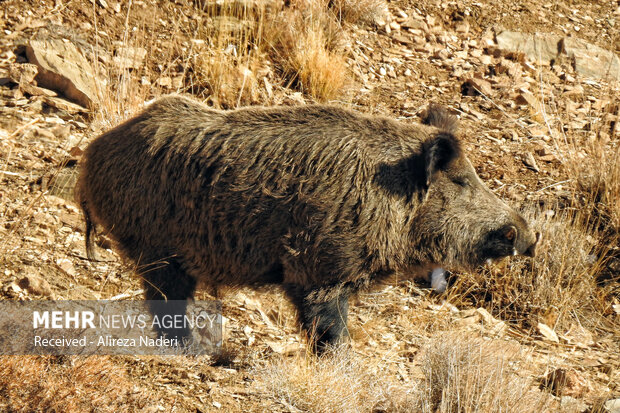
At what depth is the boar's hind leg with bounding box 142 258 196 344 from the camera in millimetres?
4973

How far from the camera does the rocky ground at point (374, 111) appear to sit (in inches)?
203

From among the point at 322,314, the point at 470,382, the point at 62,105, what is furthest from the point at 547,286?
the point at 62,105

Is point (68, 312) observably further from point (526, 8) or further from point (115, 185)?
point (526, 8)

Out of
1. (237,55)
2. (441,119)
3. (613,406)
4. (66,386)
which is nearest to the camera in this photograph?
(66,386)

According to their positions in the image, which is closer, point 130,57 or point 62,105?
point 62,105

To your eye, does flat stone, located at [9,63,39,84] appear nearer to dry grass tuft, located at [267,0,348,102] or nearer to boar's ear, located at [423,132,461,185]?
dry grass tuft, located at [267,0,348,102]

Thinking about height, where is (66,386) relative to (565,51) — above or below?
below

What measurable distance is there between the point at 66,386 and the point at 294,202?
175 cm

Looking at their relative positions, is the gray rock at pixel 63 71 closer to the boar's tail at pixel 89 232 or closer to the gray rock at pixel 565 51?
the boar's tail at pixel 89 232

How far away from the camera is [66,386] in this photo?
4.12 metres

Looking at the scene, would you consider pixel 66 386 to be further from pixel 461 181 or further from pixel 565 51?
pixel 565 51

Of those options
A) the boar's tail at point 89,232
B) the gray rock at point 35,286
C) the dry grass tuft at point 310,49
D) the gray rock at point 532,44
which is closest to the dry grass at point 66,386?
the gray rock at point 35,286

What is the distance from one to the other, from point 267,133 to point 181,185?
0.67 metres

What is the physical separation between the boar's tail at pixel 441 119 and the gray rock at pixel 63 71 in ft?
11.1
